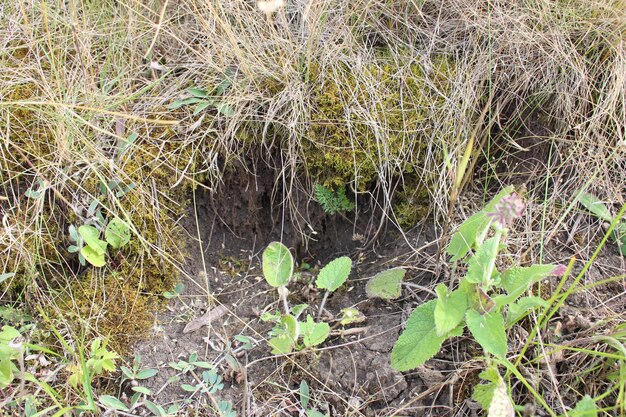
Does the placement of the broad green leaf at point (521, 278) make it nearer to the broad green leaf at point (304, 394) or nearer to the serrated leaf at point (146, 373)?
the broad green leaf at point (304, 394)

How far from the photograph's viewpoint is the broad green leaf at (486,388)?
1.09 metres

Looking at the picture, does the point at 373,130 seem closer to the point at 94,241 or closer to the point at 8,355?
the point at 94,241

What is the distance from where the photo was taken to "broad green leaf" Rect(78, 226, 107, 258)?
1321 mm

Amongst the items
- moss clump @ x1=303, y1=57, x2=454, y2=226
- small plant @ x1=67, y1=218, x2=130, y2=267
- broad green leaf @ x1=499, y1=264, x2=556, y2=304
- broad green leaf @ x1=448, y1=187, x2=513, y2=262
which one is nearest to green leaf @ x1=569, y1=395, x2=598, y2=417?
broad green leaf @ x1=499, y1=264, x2=556, y2=304

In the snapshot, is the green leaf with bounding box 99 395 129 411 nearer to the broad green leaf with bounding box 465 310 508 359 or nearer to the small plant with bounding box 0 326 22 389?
the small plant with bounding box 0 326 22 389

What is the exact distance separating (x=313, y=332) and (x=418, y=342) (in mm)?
247

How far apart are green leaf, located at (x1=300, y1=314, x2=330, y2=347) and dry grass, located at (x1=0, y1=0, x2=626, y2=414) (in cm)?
36

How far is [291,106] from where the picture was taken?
1.52 meters

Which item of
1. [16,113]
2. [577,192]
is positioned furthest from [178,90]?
[577,192]

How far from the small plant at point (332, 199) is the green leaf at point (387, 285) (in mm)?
257


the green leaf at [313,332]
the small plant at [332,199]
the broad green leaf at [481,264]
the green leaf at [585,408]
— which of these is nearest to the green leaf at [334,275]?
the green leaf at [313,332]

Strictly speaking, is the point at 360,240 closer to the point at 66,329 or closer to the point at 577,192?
the point at 577,192

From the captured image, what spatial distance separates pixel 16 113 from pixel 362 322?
997mm

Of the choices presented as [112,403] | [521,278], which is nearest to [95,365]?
[112,403]
